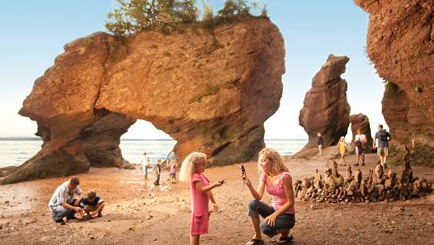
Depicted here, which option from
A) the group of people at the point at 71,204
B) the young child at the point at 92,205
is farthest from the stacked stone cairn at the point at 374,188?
the group of people at the point at 71,204

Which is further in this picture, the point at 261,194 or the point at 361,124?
the point at 361,124

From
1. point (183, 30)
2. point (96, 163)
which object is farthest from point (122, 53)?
point (96, 163)

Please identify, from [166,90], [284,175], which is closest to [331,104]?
[166,90]

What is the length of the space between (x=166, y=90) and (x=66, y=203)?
18.0m

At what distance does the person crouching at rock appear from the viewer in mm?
10445

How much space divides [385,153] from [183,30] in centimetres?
1782

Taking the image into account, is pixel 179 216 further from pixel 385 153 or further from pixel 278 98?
pixel 278 98

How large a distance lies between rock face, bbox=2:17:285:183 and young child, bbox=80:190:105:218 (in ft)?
53.1

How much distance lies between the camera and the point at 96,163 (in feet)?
117

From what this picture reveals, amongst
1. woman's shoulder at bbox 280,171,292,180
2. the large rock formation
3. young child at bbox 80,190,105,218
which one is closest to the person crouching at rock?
young child at bbox 80,190,105,218

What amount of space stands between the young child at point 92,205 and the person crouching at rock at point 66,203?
23 cm

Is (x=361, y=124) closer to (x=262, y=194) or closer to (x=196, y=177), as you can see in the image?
(x=262, y=194)

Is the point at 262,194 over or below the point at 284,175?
below

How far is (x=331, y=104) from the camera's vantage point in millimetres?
34000
